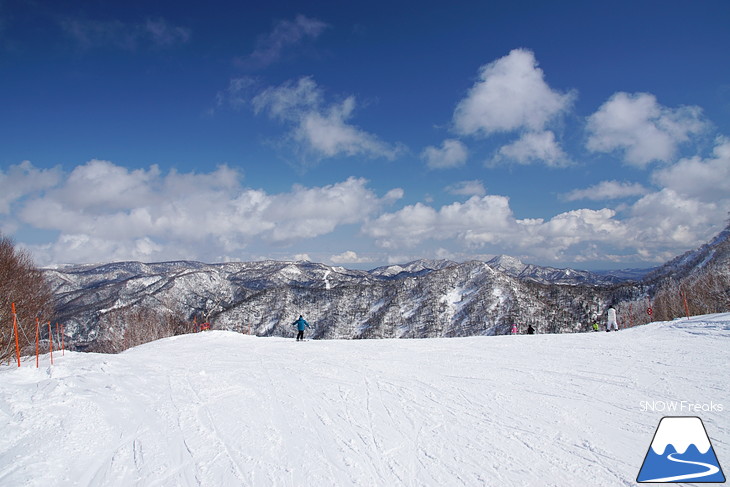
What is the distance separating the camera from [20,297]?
19.2m

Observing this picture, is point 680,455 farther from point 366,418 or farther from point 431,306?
point 431,306

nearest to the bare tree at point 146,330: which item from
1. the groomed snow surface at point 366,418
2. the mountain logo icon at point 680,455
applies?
the groomed snow surface at point 366,418

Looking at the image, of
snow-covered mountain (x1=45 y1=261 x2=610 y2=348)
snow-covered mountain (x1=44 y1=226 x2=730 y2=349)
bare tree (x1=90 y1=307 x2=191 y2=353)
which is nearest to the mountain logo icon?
bare tree (x1=90 y1=307 x2=191 y2=353)

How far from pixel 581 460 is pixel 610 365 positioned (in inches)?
260

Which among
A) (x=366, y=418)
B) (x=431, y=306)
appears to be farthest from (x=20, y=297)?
(x=431, y=306)

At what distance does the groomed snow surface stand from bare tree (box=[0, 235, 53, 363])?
5.68 meters

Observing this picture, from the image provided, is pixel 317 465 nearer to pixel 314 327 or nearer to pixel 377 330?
pixel 377 330

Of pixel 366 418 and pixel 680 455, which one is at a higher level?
pixel 366 418

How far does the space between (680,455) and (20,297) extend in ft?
88.6

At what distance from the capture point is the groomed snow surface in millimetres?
5414

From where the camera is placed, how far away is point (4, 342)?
15.7 metres

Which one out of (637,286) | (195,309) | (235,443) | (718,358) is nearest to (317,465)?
(235,443)

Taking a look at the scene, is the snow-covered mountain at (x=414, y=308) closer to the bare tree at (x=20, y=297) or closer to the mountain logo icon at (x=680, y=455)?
the bare tree at (x=20, y=297)

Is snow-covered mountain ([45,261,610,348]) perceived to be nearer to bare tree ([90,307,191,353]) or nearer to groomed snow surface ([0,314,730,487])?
bare tree ([90,307,191,353])
